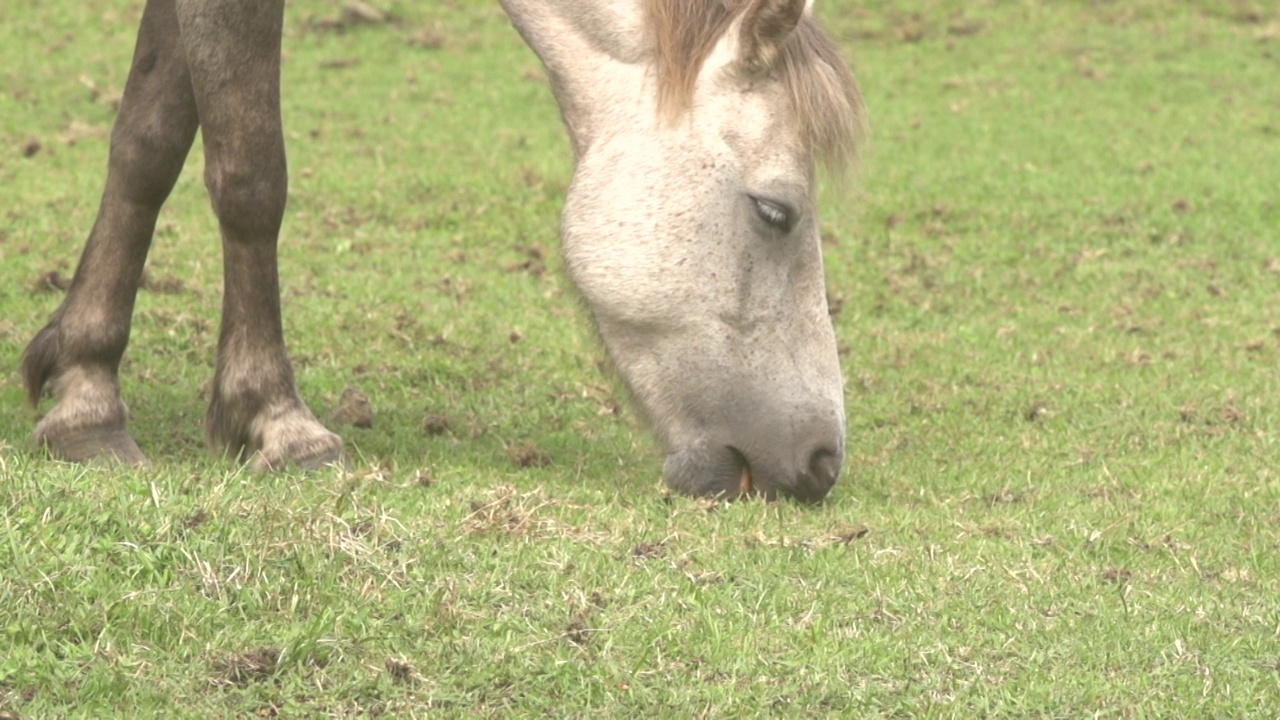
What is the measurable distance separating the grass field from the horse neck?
0.57 meters

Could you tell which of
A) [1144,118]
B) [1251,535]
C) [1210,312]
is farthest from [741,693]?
[1144,118]

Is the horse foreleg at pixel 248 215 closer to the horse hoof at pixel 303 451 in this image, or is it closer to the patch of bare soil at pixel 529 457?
the horse hoof at pixel 303 451

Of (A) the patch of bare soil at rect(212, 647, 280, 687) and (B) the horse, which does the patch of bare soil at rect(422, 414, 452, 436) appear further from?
(A) the patch of bare soil at rect(212, 647, 280, 687)

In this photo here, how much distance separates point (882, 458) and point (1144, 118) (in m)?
7.50

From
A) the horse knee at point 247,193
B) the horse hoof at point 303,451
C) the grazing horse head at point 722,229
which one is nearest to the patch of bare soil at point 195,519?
the horse hoof at point 303,451

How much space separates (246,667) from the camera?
3.32 metres

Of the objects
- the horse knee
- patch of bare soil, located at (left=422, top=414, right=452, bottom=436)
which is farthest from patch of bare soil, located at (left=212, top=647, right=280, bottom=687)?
patch of bare soil, located at (left=422, top=414, right=452, bottom=436)

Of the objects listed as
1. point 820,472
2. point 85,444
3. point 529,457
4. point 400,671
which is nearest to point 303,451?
point 85,444

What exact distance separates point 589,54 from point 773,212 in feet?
2.40

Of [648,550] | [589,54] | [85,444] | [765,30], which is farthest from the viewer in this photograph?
[85,444]

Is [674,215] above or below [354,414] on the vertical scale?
above

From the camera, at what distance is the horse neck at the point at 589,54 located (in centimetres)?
480

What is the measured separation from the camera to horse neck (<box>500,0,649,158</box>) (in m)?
4.80

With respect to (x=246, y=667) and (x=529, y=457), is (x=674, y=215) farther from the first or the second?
(x=246, y=667)
